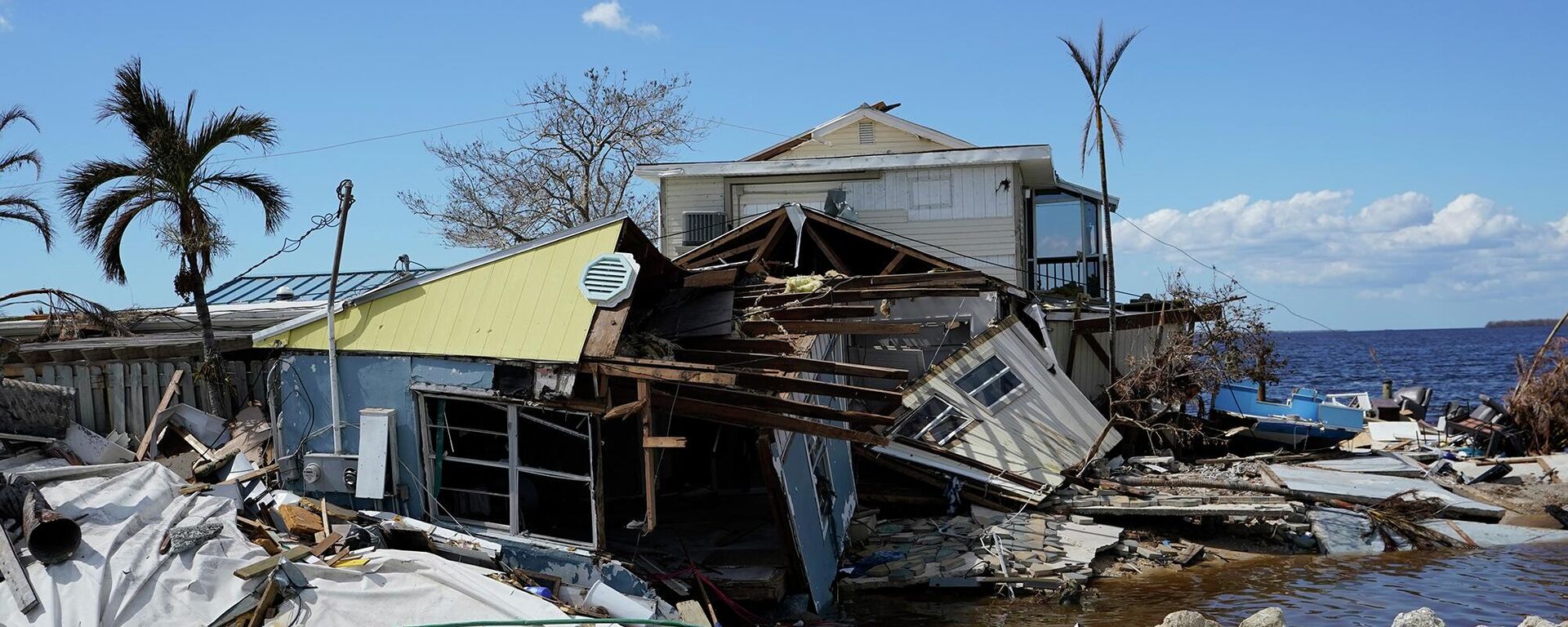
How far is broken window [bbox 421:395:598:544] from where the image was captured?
1015cm

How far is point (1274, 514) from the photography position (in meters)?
15.1

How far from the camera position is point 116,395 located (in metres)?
Result: 11.2

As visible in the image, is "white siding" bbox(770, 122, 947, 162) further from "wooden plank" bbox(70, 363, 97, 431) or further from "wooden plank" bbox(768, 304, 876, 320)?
"wooden plank" bbox(70, 363, 97, 431)

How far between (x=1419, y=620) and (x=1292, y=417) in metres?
12.3

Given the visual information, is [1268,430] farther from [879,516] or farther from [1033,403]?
[879,516]

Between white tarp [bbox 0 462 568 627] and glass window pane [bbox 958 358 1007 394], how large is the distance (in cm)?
961

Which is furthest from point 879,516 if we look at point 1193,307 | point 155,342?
point 155,342

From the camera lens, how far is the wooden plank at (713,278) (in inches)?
428

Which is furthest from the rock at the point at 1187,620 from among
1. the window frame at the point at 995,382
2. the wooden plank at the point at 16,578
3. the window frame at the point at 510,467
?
the wooden plank at the point at 16,578

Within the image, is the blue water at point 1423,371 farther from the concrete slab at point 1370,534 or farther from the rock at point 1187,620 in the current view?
the rock at point 1187,620

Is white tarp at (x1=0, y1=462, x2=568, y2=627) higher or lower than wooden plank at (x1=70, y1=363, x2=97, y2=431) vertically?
lower

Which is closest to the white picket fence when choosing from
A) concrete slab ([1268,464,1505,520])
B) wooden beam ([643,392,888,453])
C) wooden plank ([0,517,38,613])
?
wooden plank ([0,517,38,613])

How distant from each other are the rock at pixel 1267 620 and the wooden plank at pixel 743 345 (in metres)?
5.42

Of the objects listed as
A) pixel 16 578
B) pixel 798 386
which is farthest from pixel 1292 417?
pixel 16 578
